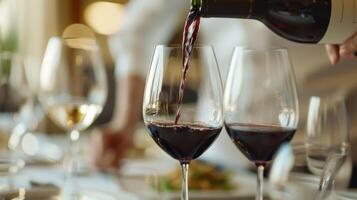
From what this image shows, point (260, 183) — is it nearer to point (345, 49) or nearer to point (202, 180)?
point (345, 49)

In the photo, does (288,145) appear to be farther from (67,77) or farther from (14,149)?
(14,149)

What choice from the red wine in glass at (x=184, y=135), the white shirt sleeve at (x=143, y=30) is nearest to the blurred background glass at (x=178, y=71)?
the white shirt sleeve at (x=143, y=30)

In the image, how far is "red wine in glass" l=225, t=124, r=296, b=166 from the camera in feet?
2.80

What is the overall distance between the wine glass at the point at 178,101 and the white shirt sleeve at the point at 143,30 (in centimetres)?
100

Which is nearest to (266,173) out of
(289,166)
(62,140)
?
(289,166)

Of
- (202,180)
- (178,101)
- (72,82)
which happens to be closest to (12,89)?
(72,82)

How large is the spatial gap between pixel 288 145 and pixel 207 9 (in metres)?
0.29

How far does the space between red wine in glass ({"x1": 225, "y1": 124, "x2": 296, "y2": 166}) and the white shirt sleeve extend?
0.98m

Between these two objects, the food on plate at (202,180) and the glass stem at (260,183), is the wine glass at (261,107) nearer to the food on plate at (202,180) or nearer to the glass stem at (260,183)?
the glass stem at (260,183)

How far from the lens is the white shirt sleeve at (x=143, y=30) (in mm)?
1810

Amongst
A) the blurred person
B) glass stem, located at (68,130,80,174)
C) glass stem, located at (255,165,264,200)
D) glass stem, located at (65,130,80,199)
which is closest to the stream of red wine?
glass stem, located at (255,165,264,200)

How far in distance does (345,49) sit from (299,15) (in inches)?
3.7

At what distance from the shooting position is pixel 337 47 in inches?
37.6

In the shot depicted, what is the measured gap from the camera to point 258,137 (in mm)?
853
